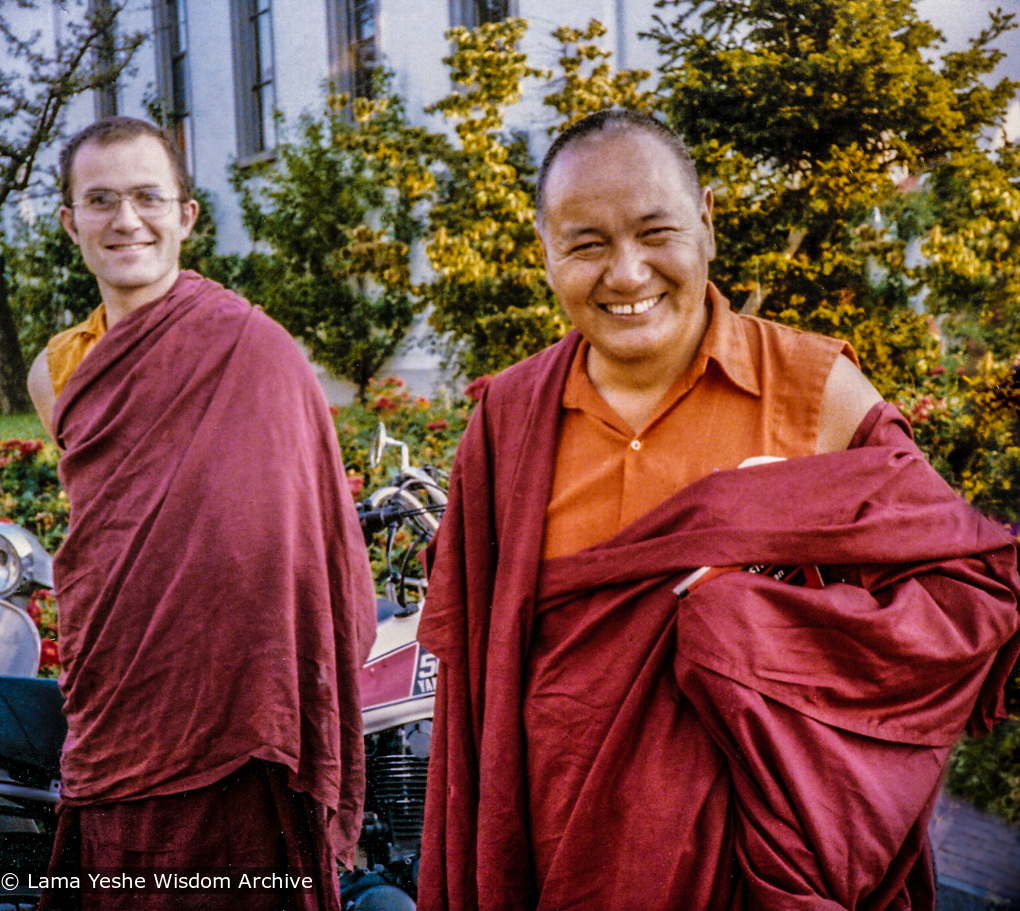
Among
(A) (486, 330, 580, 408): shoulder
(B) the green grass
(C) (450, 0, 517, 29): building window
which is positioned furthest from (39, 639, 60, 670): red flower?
(C) (450, 0, 517, 29): building window

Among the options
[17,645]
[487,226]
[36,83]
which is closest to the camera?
[17,645]

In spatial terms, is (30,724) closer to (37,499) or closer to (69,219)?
(69,219)

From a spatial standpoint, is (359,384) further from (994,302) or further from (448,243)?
(994,302)

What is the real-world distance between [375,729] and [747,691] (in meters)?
1.53

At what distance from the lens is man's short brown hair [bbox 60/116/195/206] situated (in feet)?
7.87

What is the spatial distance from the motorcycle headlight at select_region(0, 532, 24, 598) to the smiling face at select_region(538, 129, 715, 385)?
2038 millimetres

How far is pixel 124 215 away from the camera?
2.40 meters

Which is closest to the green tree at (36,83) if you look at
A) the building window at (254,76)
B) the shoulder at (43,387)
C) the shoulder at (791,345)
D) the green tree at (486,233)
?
the building window at (254,76)

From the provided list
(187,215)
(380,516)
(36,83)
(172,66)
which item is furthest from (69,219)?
(36,83)

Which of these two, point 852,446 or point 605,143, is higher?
point 605,143

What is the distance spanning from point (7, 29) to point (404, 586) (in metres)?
3.11

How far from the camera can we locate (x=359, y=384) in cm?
451

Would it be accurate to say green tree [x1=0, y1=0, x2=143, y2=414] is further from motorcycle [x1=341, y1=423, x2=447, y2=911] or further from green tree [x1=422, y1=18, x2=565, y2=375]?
motorcycle [x1=341, y1=423, x2=447, y2=911]

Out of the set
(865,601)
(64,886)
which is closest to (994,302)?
(865,601)
